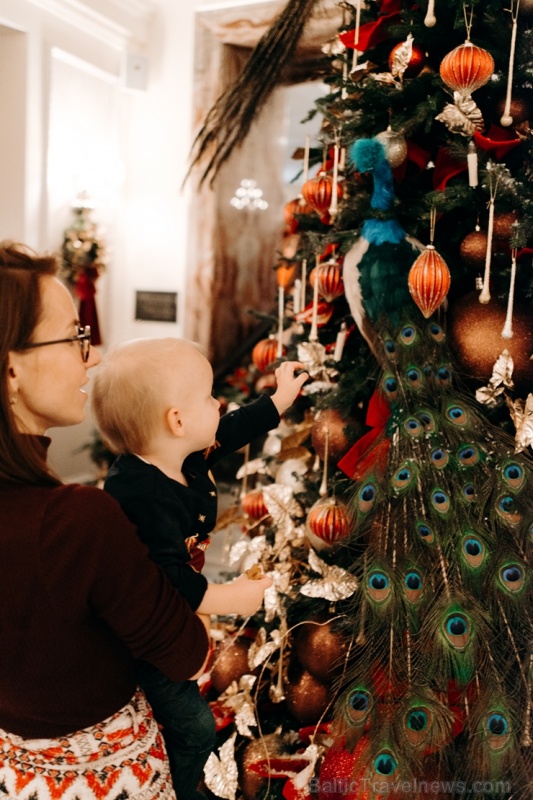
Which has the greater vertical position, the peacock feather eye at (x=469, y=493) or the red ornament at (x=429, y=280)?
the red ornament at (x=429, y=280)

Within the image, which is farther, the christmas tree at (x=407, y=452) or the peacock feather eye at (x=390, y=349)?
the peacock feather eye at (x=390, y=349)

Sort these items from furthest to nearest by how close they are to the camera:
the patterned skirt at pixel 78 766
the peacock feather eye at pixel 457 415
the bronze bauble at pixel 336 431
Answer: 1. the bronze bauble at pixel 336 431
2. the peacock feather eye at pixel 457 415
3. the patterned skirt at pixel 78 766

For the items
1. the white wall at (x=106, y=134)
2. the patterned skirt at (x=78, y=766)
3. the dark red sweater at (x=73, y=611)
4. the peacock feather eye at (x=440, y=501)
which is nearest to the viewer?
the dark red sweater at (x=73, y=611)

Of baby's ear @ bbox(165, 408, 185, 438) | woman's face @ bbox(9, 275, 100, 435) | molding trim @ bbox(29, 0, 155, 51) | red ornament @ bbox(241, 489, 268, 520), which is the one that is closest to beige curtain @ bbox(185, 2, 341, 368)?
molding trim @ bbox(29, 0, 155, 51)

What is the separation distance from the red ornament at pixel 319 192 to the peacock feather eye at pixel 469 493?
0.89 metres

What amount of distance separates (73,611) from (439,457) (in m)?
0.95

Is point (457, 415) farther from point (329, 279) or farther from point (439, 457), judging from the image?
point (329, 279)

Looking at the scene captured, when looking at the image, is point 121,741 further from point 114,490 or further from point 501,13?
point 501,13

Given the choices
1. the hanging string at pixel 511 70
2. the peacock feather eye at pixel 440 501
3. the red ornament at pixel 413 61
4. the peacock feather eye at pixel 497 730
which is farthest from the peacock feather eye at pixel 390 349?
the peacock feather eye at pixel 497 730

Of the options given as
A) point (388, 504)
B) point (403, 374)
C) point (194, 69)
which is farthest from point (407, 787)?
point (194, 69)

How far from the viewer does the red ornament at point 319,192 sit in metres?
1.91

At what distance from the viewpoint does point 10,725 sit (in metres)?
0.94

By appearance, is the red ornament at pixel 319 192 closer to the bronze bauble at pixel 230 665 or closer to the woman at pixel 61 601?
the woman at pixel 61 601

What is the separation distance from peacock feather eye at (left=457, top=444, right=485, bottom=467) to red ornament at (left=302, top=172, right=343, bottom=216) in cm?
81
